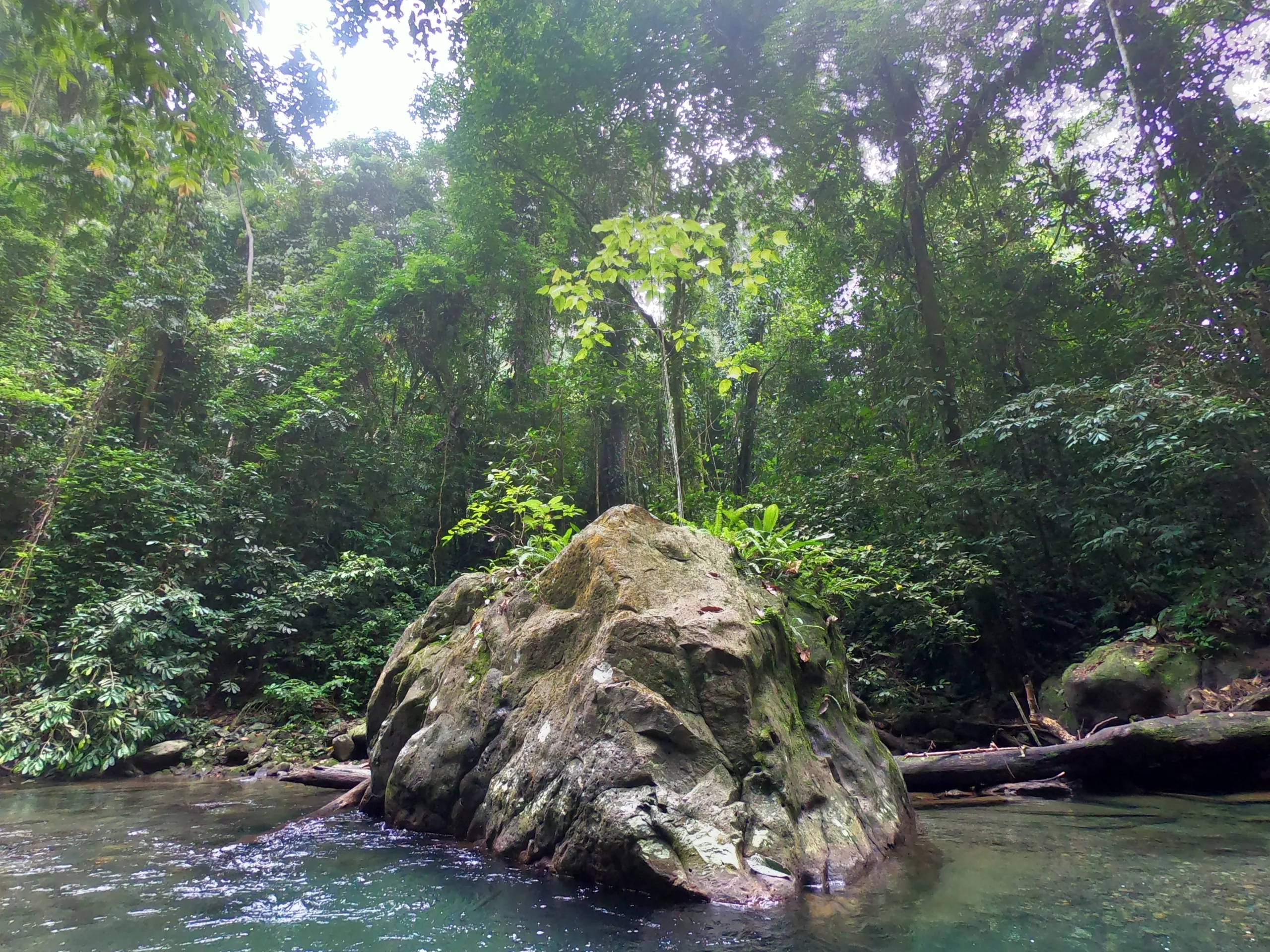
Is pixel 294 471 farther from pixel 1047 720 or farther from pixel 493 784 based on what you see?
pixel 1047 720

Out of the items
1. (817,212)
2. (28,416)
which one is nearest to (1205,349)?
(817,212)

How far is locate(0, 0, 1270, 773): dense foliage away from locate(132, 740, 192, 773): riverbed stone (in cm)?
37

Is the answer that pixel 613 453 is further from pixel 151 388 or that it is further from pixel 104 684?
pixel 151 388

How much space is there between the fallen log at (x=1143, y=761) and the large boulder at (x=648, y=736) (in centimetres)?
144

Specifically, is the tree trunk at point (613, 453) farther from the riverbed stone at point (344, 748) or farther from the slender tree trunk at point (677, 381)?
the riverbed stone at point (344, 748)

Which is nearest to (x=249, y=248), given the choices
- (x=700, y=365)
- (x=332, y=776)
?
(x=700, y=365)

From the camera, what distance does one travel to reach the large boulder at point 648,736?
2703 mm

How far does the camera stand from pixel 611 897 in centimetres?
255

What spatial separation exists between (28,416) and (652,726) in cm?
1080

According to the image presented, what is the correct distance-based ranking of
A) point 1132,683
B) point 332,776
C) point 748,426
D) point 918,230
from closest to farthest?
point 332,776
point 1132,683
point 918,230
point 748,426

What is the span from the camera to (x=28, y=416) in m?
9.04

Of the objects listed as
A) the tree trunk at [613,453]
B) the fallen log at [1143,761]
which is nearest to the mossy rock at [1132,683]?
the fallen log at [1143,761]

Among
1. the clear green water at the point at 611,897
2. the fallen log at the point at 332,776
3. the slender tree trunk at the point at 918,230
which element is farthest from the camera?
the slender tree trunk at the point at 918,230

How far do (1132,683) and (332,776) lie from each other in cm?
792
